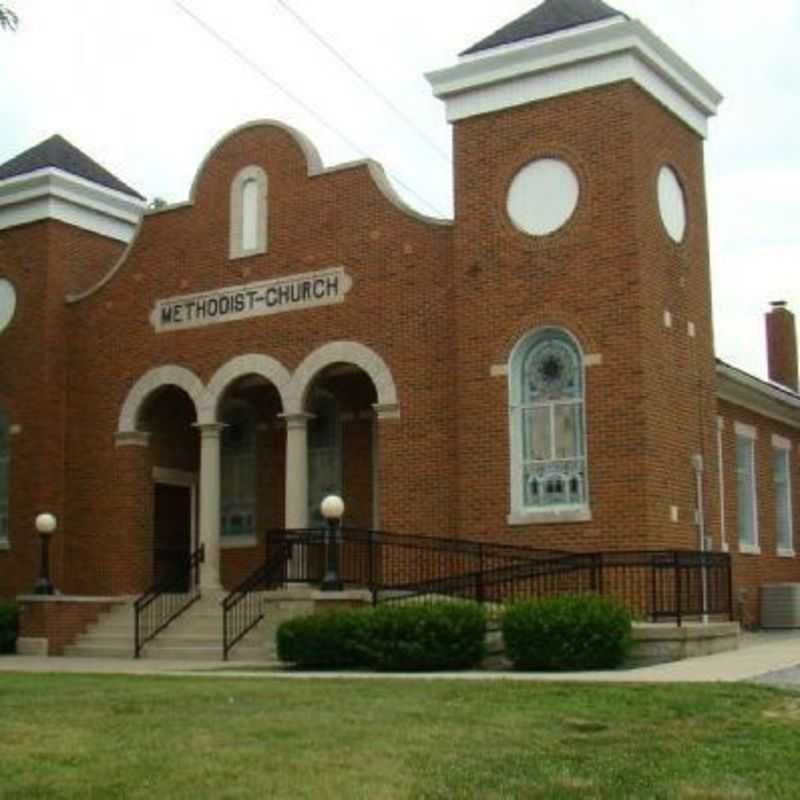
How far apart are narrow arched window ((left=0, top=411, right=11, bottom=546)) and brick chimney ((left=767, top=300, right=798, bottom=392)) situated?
19.0 meters

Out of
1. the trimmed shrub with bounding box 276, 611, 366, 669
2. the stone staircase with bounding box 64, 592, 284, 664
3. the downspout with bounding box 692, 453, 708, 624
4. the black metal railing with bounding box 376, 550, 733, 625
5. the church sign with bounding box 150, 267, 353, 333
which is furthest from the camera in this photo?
the church sign with bounding box 150, 267, 353, 333

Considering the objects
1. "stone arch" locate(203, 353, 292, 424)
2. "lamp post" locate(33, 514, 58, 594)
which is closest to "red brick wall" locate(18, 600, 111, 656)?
"lamp post" locate(33, 514, 58, 594)

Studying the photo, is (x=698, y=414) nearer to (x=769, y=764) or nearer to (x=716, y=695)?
(x=716, y=695)

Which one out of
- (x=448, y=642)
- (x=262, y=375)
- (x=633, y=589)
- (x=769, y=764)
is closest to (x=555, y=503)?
(x=633, y=589)

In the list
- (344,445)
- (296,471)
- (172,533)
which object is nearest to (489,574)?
(296,471)

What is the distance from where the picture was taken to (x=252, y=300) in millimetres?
24375

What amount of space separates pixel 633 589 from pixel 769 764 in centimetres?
1011

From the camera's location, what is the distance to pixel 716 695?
12.0 metres

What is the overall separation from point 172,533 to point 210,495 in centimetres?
269

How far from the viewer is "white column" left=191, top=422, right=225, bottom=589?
960 inches

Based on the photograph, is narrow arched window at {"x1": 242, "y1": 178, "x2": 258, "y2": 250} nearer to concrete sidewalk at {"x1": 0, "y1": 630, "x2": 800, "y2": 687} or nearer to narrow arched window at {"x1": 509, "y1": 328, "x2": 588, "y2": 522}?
narrow arched window at {"x1": 509, "y1": 328, "x2": 588, "y2": 522}

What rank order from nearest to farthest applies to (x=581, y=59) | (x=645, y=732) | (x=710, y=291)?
(x=645, y=732) < (x=581, y=59) < (x=710, y=291)

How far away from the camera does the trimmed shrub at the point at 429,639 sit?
668 inches

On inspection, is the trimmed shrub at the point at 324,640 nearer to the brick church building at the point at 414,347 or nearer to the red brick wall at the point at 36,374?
the brick church building at the point at 414,347
